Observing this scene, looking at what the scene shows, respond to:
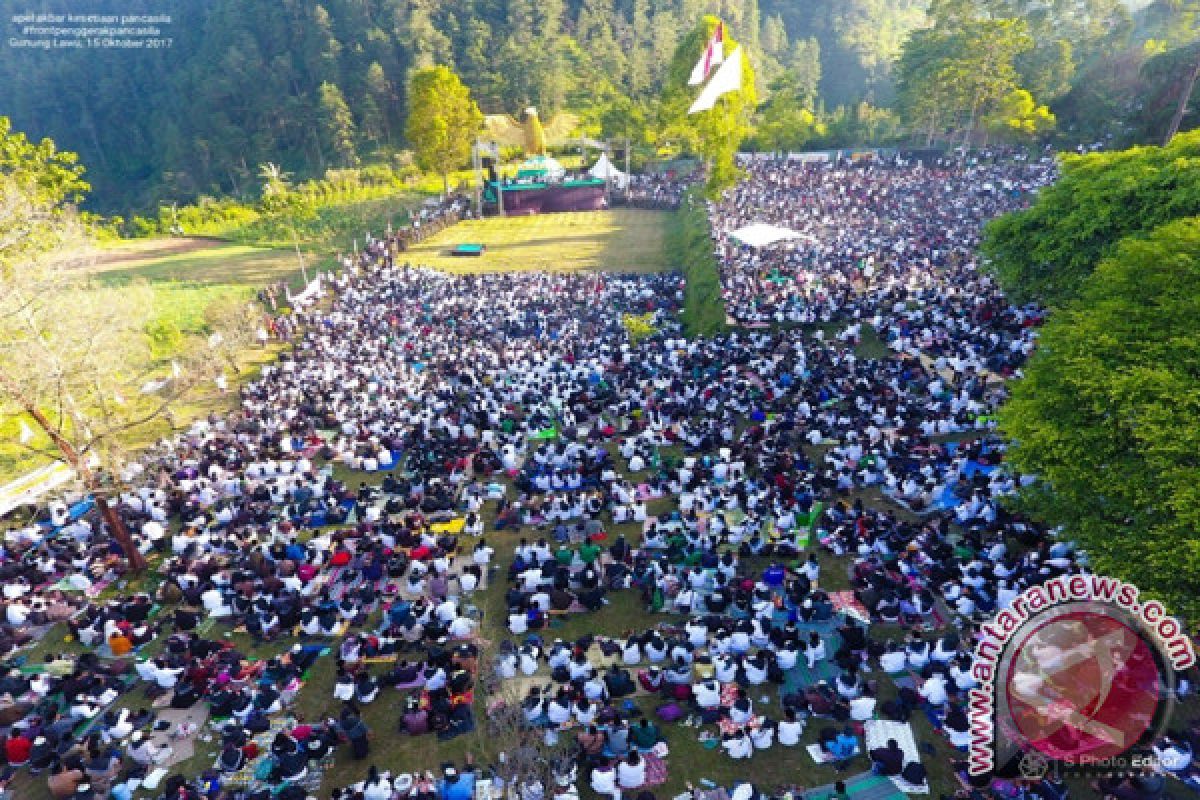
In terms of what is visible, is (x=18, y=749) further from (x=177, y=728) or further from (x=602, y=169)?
(x=602, y=169)

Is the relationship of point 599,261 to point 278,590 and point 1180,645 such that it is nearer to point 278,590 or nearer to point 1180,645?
point 278,590

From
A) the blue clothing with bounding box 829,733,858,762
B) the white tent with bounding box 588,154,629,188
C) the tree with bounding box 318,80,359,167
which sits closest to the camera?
the blue clothing with bounding box 829,733,858,762

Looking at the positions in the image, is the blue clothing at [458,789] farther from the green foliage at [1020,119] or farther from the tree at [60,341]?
the green foliage at [1020,119]

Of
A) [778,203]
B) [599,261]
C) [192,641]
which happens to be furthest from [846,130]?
[192,641]

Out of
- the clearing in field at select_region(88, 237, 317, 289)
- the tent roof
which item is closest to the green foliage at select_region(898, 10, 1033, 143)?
the tent roof

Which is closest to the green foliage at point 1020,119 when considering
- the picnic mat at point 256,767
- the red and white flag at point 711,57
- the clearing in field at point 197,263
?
the red and white flag at point 711,57

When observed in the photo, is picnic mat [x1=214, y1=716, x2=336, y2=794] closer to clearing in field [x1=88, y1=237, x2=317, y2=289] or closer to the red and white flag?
clearing in field [x1=88, y1=237, x2=317, y2=289]

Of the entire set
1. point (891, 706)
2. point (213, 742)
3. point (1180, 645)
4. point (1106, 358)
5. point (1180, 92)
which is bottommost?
point (213, 742)
